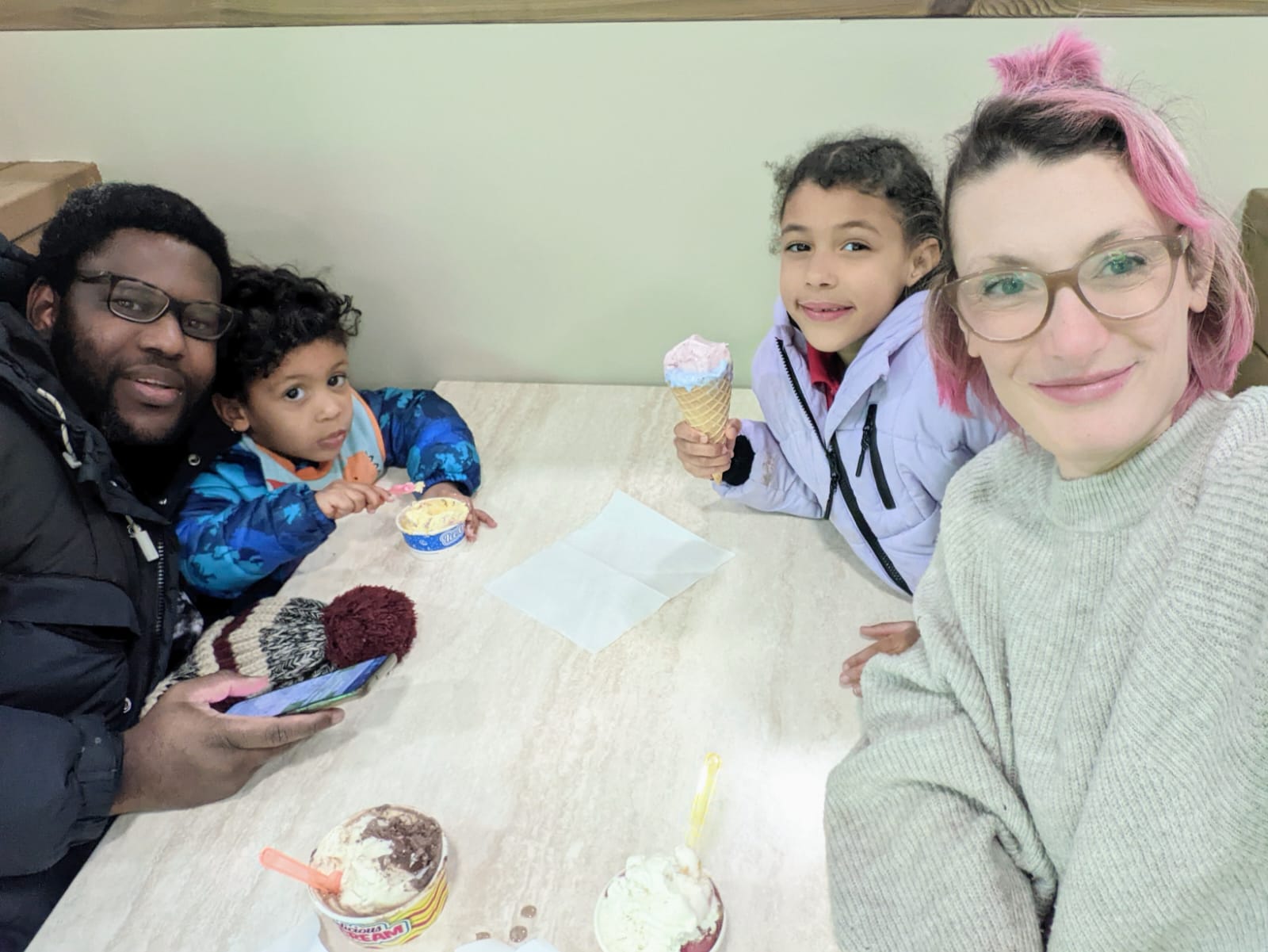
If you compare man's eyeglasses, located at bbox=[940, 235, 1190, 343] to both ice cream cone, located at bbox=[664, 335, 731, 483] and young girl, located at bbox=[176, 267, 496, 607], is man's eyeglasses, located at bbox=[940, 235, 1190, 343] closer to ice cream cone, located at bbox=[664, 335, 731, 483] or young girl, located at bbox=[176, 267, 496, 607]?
ice cream cone, located at bbox=[664, 335, 731, 483]

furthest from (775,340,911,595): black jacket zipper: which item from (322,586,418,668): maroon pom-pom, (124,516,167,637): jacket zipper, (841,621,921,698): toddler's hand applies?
(124,516,167,637): jacket zipper

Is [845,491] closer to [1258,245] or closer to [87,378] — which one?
[1258,245]

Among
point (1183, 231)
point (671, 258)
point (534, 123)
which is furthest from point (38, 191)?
point (1183, 231)

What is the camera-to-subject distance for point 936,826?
3.12 ft

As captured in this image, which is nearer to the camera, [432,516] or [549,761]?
[549,761]

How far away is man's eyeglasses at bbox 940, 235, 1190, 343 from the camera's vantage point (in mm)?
812

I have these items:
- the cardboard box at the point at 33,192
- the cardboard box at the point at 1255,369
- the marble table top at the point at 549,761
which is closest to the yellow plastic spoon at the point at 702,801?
the marble table top at the point at 549,761

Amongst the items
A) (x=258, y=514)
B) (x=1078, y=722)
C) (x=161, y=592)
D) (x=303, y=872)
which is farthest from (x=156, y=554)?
(x=1078, y=722)

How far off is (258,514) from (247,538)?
5 centimetres

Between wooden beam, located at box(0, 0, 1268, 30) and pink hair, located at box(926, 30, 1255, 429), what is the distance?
773 millimetres

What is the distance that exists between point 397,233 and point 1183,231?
1.67 metres

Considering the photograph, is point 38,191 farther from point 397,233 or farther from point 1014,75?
point 1014,75

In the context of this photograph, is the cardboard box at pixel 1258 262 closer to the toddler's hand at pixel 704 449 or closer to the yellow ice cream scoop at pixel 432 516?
the toddler's hand at pixel 704 449

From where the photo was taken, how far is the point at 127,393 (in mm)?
1470
